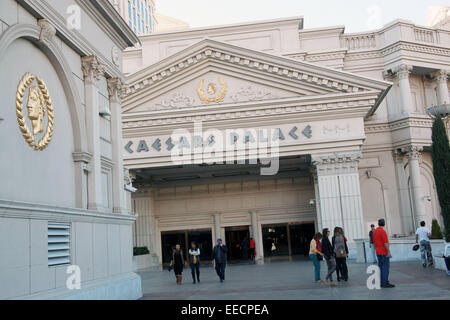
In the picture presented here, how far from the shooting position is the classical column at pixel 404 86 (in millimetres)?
31720

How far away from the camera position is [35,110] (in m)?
9.65

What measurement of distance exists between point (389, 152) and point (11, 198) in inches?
1064

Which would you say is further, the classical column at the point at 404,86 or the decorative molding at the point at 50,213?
the classical column at the point at 404,86

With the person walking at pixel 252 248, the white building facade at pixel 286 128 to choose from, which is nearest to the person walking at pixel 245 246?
the person walking at pixel 252 248

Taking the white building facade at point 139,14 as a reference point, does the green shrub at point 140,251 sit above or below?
below

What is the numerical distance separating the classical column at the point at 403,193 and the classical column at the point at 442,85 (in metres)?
4.80

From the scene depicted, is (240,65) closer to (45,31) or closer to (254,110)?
(254,110)

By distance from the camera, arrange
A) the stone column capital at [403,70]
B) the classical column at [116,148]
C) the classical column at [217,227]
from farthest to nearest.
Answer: the classical column at [217,227] → the stone column capital at [403,70] → the classical column at [116,148]

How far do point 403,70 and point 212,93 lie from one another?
42.7 ft

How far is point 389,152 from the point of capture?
105ft

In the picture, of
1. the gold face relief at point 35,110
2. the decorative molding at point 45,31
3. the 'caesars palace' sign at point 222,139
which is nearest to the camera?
the gold face relief at point 35,110

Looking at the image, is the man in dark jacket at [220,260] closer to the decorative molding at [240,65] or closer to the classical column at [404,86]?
the decorative molding at [240,65]
